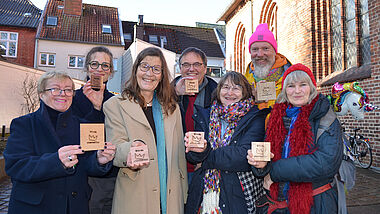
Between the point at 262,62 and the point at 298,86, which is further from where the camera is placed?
the point at 262,62

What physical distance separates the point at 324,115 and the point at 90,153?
6.32 ft

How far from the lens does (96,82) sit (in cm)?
267

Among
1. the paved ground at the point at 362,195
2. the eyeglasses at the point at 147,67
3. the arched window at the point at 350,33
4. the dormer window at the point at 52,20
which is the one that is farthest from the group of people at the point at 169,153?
the dormer window at the point at 52,20

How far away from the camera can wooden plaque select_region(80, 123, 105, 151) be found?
1.81m

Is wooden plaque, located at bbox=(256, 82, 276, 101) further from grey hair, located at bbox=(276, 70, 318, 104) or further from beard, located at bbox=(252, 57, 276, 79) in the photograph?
beard, located at bbox=(252, 57, 276, 79)

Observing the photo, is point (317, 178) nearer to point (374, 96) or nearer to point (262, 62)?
point (262, 62)

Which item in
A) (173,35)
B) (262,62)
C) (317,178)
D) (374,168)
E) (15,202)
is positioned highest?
(173,35)

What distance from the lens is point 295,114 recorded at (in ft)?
7.21

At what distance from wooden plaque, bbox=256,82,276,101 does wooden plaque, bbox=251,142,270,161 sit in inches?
33.8

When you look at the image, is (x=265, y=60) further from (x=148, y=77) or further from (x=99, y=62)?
(x=99, y=62)

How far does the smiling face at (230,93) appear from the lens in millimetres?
2404

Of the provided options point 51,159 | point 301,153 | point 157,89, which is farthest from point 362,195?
point 51,159

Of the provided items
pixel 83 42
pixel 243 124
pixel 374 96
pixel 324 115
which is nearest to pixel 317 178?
pixel 324 115

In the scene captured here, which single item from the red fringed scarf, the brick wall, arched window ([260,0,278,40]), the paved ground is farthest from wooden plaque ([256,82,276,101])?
the brick wall
